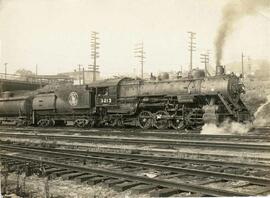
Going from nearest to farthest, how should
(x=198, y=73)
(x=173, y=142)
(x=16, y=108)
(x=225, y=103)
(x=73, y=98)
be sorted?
(x=173, y=142) → (x=225, y=103) → (x=198, y=73) → (x=73, y=98) → (x=16, y=108)

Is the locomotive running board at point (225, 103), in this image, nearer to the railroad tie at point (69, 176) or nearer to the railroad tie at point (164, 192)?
the railroad tie at point (69, 176)

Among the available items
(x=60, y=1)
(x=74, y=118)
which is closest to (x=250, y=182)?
(x=60, y=1)

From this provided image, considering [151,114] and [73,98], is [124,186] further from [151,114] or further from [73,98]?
[73,98]

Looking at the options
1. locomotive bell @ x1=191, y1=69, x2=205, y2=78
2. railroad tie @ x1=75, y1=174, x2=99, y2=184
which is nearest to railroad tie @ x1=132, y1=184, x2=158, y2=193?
railroad tie @ x1=75, y1=174, x2=99, y2=184

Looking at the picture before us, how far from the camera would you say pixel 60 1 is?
26.8 ft

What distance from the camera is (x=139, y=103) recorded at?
1770 centimetres

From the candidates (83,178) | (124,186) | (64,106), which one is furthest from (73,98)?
(124,186)

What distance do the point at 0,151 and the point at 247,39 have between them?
24.8ft

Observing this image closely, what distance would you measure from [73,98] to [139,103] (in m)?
4.52

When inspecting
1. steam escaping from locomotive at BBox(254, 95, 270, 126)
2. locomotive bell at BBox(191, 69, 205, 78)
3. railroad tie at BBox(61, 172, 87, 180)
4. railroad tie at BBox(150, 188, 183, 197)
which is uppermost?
locomotive bell at BBox(191, 69, 205, 78)

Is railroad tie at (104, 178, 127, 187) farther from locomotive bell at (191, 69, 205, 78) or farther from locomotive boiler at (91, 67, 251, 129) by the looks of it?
locomotive bell at (191, 69, 205, 78)

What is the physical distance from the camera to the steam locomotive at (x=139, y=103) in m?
15.1

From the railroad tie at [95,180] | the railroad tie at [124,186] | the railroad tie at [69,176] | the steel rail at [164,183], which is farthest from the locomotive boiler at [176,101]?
the railroad tie at [124,186]

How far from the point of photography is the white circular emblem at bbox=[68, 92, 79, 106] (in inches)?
800
